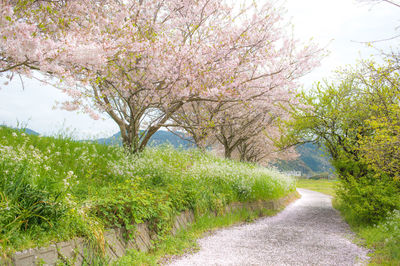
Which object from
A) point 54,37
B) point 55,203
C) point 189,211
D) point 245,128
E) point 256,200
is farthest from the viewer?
point 245,128

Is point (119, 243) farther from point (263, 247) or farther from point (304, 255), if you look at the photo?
point (304, 255)

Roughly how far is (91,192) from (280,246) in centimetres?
471

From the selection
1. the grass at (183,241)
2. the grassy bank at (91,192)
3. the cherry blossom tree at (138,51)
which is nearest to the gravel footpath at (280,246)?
the grass at (183,241)

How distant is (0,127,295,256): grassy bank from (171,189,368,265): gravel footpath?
104cm

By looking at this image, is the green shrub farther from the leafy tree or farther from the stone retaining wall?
the stone retaining wall

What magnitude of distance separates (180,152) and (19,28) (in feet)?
27.2

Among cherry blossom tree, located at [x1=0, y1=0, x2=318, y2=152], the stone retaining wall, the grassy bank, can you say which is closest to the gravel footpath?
the stone retaining wall

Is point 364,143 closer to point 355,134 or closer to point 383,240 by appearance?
point 355,134

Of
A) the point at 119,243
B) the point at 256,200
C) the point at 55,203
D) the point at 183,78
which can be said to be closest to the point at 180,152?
→ the point at 256,200

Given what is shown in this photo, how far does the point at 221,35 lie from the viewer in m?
10.6

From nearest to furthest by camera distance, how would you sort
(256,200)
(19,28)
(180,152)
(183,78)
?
1. (19,28)
2. (183,78)
3. (256,200)
4. (180,152)

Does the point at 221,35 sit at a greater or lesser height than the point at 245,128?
greater

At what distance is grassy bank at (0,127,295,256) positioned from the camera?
4.02m

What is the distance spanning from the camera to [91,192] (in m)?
5.95
